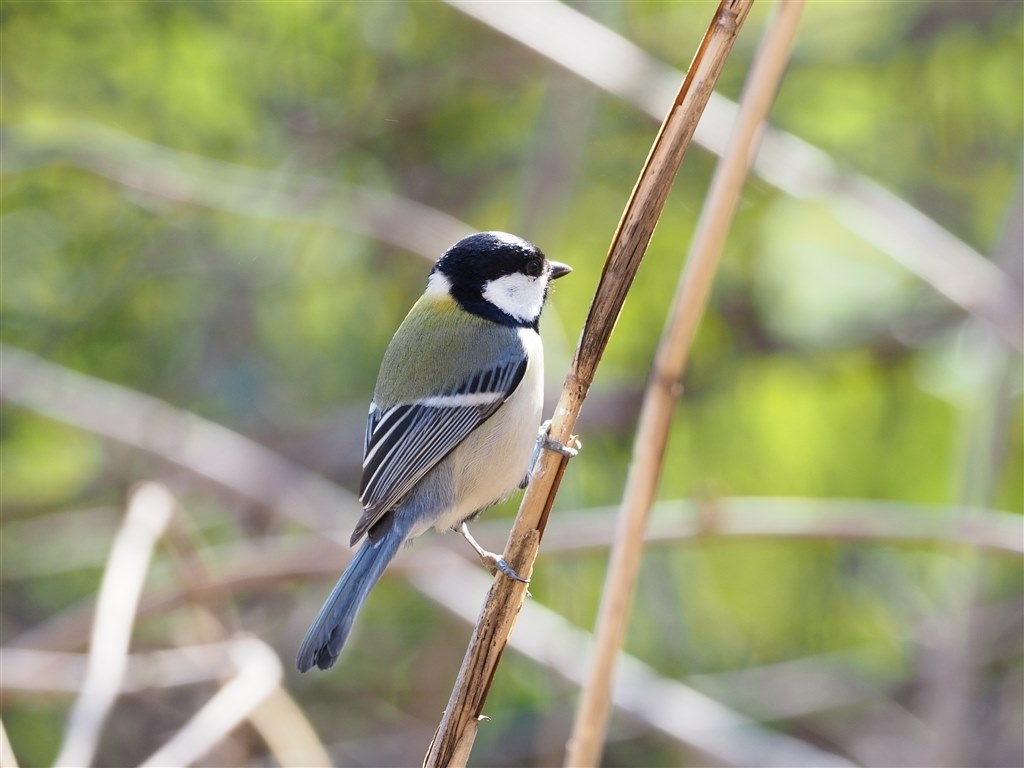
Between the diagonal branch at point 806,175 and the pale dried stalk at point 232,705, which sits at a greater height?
the diagonal branch at point 806,175

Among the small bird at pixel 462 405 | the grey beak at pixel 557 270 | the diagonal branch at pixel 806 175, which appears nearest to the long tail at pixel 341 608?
the small bird at pixel 462 405

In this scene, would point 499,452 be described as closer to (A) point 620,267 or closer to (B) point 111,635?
(B) point 111,635

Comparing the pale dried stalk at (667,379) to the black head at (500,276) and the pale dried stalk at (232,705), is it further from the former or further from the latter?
the black head at (500,276)

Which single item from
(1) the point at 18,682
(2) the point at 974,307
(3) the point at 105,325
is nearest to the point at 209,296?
(3) the point at 105,325

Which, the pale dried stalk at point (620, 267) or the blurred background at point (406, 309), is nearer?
the pale dried stalk at point (620, 267)

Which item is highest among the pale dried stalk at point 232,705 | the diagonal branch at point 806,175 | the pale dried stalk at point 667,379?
the diagonal branch at point 806,175

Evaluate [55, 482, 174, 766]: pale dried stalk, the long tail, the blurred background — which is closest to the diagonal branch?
the blurred background

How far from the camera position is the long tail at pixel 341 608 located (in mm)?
1524

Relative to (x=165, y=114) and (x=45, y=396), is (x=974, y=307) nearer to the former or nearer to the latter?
(x=45, y=396)

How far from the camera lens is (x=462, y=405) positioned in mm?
1934

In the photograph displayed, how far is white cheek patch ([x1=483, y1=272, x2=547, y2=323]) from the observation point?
205 cm

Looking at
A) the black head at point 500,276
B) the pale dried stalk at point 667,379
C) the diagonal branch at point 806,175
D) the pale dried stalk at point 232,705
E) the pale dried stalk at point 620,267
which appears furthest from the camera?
the diagonal branch at point 806,175

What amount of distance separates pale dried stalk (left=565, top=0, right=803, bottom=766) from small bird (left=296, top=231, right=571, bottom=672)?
45 centimetres

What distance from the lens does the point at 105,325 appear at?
3377 millimetres
